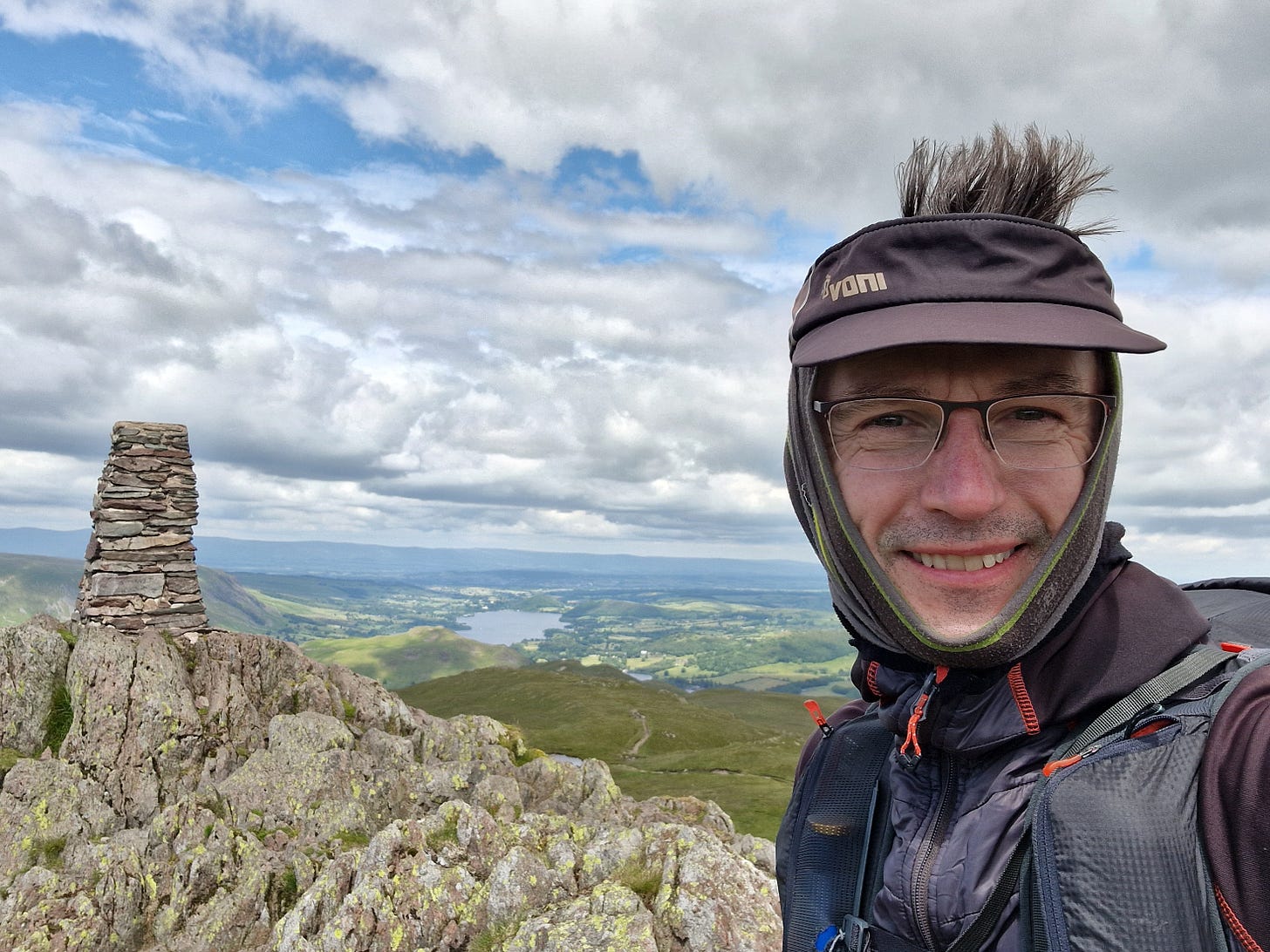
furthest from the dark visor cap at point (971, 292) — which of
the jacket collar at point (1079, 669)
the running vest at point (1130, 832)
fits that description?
the running vest at point (1130, 832)

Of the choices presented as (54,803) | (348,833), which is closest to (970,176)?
(348,833)

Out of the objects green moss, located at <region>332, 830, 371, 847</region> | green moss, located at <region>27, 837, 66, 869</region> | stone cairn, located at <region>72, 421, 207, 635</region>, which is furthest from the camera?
stone cairn, located at <region>72, 421, 207, 635</region>

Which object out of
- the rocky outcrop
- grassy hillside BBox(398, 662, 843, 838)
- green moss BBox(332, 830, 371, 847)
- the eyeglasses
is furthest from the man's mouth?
grassy hillside BBox(398, 662, 843, 838)

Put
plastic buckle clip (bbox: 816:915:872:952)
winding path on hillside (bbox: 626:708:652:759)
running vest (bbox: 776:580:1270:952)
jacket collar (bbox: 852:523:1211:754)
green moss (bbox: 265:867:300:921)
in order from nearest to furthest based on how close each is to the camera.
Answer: running vest (bbox: 776:580:1270:952)
jacket collar (bbox: 852:523:1211:754)
plastic buckle clip (bbox: 816:915:872:952)
green moss (bbox: 265:867:300:921)
winding path on hillside (bbox: 626:708:652:759)

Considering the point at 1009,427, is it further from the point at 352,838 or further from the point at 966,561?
the point at 352,838

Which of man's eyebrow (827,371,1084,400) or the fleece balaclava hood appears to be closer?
the fleece balaclava hood

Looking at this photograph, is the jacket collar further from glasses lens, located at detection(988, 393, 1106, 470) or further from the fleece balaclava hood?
glasses lens, located at detection(988, 393, 1106, 470)

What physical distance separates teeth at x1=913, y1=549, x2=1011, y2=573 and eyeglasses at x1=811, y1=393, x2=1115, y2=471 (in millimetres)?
458

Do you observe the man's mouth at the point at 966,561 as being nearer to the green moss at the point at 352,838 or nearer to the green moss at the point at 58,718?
the green moss at the point at 352,838

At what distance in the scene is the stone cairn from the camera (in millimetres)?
39594

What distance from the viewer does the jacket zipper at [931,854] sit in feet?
12.2

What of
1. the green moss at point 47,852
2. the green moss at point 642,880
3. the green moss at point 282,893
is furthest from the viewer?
the green moss at point 47,852

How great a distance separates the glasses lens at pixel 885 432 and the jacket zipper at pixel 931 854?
1.69 meters

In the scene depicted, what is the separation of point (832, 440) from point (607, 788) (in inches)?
1499
